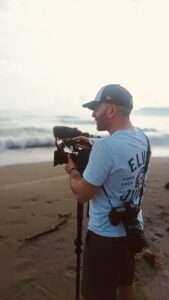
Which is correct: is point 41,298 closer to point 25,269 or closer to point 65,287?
point 65,287

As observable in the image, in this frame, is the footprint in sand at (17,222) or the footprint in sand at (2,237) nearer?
the footprint in sand at (2,237)

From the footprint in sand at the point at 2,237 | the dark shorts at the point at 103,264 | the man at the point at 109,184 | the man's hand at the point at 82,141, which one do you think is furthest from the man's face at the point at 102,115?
the footprint in sand at the point at 2,237

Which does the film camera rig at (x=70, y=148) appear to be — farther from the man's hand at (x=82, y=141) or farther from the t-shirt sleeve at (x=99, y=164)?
the t-shirt sleeve at (x=99, y=164)

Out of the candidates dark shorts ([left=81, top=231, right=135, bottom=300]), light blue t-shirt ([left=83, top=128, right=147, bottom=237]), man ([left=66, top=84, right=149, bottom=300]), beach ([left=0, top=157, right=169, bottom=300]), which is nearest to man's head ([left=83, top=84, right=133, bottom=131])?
man ([left=66, top=84, right=149, bottom=300])

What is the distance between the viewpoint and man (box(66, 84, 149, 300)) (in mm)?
2277

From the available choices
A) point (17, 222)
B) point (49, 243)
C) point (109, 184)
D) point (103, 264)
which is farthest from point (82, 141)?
point (17, 222)

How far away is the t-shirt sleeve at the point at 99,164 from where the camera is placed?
2236 millimetres

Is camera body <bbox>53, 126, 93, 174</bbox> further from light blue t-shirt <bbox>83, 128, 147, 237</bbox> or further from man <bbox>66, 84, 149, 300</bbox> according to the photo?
light blue t-shirt <bbox>83, 128, 147, 237</bbox>

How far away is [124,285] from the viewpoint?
2721 mm

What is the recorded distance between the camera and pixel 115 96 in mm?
2355

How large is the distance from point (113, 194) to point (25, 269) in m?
2.16

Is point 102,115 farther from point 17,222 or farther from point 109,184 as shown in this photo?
point 17,222

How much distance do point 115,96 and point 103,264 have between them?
1.08m

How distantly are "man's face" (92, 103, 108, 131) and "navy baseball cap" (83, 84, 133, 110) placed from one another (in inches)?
1.2
